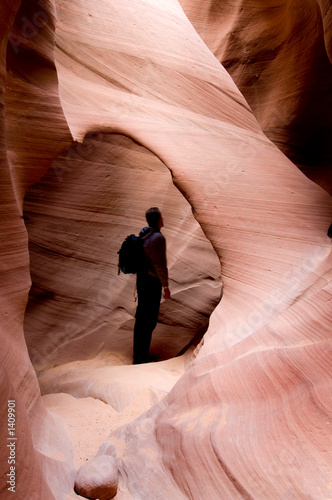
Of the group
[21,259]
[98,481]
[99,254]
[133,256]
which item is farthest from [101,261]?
[98,481]

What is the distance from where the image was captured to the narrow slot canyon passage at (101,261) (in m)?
4.67

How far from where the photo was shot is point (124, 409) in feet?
9.68

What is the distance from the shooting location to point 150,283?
12.5 feet

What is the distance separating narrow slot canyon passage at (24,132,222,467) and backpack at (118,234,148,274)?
1141mm

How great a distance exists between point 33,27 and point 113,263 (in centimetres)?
292

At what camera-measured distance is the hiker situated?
11.8 ft

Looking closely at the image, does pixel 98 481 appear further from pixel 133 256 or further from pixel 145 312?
pixel 145 312

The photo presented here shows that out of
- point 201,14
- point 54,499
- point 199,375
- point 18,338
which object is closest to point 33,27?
point 18,338

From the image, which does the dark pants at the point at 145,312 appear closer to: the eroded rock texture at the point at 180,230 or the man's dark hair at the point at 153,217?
the eroded rock texture at the point at 180,230

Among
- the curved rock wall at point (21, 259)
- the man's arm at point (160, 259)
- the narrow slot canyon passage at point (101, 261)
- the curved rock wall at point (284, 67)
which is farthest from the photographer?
the curved rock wall at point (284, 67)

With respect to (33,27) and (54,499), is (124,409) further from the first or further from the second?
(33,27)

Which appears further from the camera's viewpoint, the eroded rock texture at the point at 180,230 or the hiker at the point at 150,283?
the hiker at the point at 150,283

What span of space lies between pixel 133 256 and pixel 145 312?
81 centimetres

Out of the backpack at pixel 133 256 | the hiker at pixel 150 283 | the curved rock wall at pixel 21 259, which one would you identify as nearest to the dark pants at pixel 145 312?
the hiker at pixel 150 283
